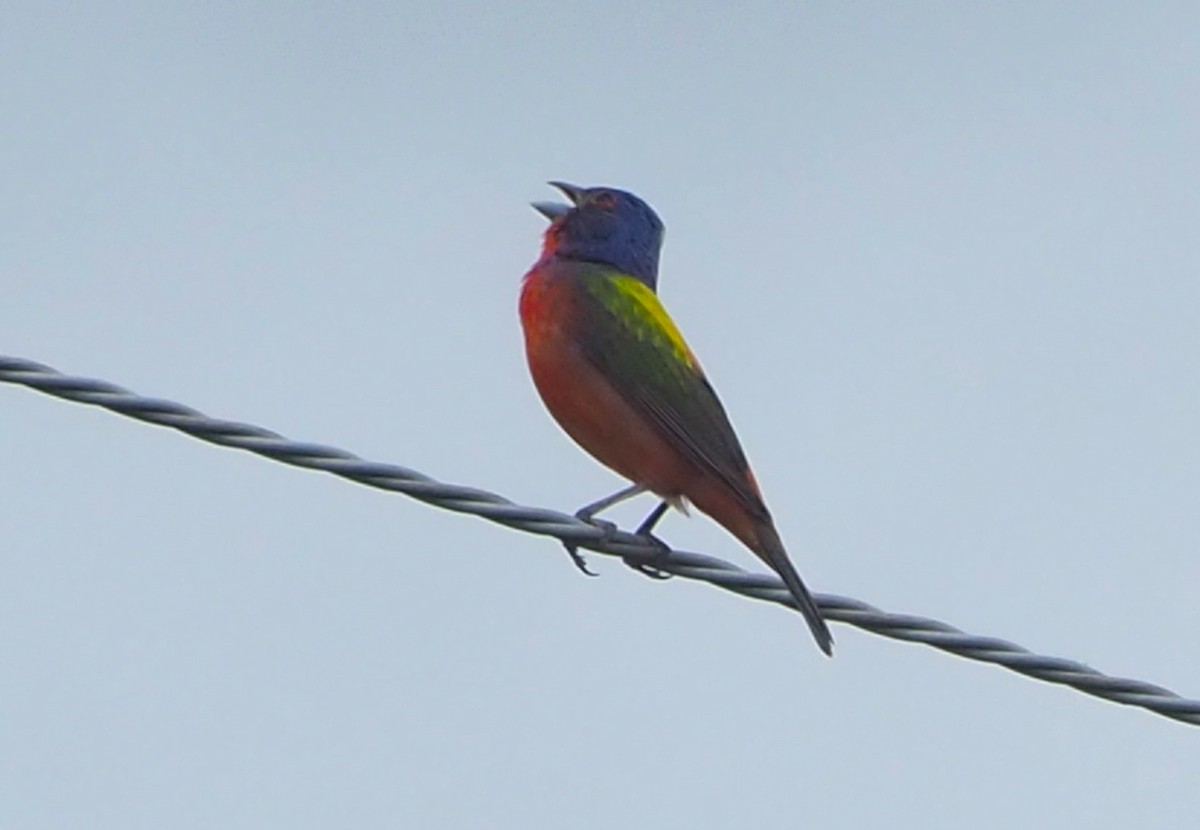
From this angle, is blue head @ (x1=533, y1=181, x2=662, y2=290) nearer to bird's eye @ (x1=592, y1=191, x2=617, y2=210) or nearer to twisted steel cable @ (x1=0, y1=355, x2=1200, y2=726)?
bird's eye @ (x1=592, y1=191, x2=617, y2=210)

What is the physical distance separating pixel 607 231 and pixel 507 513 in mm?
4310

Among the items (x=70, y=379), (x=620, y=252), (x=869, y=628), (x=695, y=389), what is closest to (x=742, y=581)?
(x=869, y=628)

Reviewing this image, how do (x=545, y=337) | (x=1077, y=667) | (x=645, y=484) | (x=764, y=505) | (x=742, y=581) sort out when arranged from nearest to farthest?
(x=1077, y=667)
(x=742, y=581)
(x=764, y=505)
(x=645, y=484)
(x=545, y=337)

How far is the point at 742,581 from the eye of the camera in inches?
210

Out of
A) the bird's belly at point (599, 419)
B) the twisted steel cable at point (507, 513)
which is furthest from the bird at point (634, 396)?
the twisted steel cable at point (507, 513)

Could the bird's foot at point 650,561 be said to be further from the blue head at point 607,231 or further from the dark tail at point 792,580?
the blue head at point 607,231

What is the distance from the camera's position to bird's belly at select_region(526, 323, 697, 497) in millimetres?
7398

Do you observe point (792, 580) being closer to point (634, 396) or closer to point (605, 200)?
point (634, 396)

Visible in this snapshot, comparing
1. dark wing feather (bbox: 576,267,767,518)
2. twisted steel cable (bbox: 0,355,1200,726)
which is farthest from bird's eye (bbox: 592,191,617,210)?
twisted steel cable (bbox: 0,355,1200,726)

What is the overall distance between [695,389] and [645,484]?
46cm

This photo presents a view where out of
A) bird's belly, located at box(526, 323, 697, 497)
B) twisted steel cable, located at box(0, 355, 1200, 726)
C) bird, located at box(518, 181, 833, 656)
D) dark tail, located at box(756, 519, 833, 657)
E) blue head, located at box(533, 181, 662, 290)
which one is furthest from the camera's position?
blue head, located at box(533, 181, 662, 290)

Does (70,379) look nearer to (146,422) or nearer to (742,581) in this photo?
(146,422)

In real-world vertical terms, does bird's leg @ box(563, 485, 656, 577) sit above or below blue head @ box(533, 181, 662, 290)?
below

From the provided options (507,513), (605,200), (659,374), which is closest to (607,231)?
(605,200)
